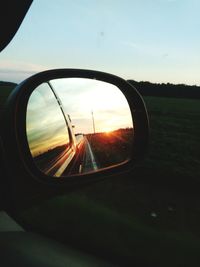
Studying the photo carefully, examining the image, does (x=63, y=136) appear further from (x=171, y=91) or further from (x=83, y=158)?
(x=171, y=91)

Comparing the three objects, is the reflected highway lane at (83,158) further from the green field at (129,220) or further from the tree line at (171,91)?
the tree line at (171,91)

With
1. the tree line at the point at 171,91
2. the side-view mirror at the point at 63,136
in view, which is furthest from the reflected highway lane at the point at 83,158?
the tree line at the point at 171,91

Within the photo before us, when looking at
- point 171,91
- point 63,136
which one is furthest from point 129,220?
point 171,91

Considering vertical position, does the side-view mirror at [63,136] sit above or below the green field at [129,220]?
above

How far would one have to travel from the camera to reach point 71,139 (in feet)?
7.00

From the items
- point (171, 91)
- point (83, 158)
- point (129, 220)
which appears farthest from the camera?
point (171, 91)

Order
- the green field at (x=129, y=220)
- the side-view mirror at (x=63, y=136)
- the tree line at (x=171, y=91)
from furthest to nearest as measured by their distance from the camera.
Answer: the tree line at (x=171, y=91) < the green field at (x=129, y=220) < the side-view mirror at (x=63, y=136)

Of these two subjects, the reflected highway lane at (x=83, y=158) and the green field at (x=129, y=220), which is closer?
the reflected highway lane at (x=83, y=158)

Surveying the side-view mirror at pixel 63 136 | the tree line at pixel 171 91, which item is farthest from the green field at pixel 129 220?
the tree line at pixel 171 91

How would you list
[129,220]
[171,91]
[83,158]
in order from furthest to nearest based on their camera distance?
[171,91], [129,220], [83,158]

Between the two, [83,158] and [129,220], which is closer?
[83,158]

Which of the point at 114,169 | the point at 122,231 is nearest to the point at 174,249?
the point at 122,231

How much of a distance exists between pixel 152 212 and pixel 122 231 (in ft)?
3.59

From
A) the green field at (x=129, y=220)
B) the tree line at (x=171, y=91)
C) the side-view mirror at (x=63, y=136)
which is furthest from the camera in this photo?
the tree line at (x=171, y=91)
